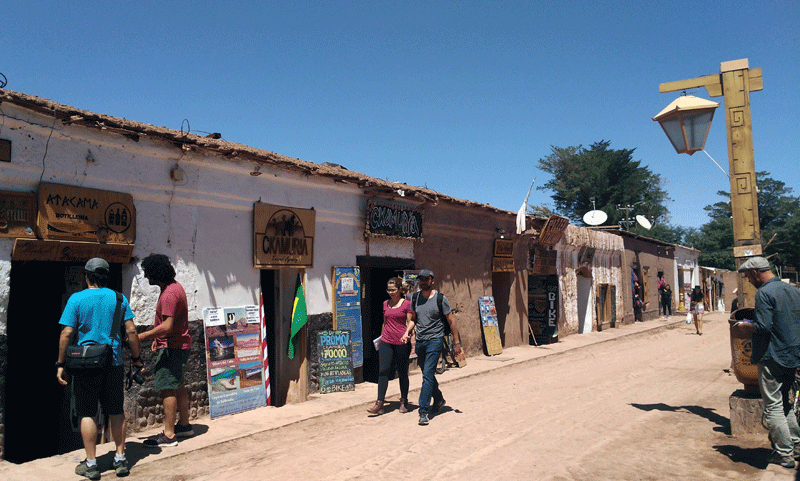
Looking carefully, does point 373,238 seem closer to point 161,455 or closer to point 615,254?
point 161,455

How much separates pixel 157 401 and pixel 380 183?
18.1 feet

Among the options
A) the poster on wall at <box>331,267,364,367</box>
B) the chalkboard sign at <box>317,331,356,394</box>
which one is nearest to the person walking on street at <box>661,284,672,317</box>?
the poster on wall at <box>331,267,364,367</box>

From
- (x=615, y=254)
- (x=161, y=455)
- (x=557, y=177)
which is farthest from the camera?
(x=557, y=177)

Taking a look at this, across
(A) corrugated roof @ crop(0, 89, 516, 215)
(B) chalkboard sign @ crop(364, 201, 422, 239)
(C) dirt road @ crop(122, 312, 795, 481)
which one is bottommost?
(C) dirt road @ crop(122, 312, 795, 481)

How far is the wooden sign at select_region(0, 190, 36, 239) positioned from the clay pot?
23.6 feet

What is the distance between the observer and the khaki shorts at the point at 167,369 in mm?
5848

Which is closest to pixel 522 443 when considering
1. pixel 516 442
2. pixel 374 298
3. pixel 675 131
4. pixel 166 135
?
pixel 516 442

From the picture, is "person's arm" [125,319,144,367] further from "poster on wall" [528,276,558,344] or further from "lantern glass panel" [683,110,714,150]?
"poster on wall" [528,276,558,344]

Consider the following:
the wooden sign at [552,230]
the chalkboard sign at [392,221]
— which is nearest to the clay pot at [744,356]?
the chalkboard sign at [392,221]

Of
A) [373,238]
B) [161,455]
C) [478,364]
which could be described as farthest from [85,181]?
[478,364]

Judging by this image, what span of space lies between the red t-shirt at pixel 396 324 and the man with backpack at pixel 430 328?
0.46ft

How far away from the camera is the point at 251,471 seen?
16.7 ft

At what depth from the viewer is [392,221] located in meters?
10.7

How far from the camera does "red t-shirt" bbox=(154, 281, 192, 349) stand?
583 centimetres
